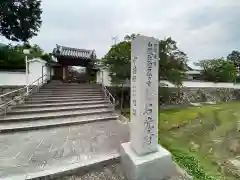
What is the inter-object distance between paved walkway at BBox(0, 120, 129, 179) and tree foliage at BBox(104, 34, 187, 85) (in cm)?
454

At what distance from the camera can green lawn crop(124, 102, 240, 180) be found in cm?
384

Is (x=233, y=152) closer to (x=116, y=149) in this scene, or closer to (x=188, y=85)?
(x=116, y=149)

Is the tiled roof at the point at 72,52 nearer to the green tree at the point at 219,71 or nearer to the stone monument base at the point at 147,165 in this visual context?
the stone monument base at the point at 147,165

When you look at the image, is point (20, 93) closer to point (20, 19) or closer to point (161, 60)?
point (20, 19)

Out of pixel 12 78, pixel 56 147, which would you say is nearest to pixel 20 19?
pixel 12 78

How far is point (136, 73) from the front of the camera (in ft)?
9.82

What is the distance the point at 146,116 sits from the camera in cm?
294

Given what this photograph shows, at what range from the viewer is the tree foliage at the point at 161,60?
9.38 metres

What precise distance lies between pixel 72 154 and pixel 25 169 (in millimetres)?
→ 918

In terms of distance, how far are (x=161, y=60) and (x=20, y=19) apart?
897 cm

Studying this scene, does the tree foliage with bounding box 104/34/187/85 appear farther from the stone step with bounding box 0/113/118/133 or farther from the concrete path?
the concrete path

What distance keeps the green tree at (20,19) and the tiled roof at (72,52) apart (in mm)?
2935

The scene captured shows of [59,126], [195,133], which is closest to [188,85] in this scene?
[195,133]

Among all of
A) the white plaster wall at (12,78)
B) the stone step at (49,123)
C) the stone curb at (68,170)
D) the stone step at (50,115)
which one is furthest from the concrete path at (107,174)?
the white plaster wall at (12,78)
